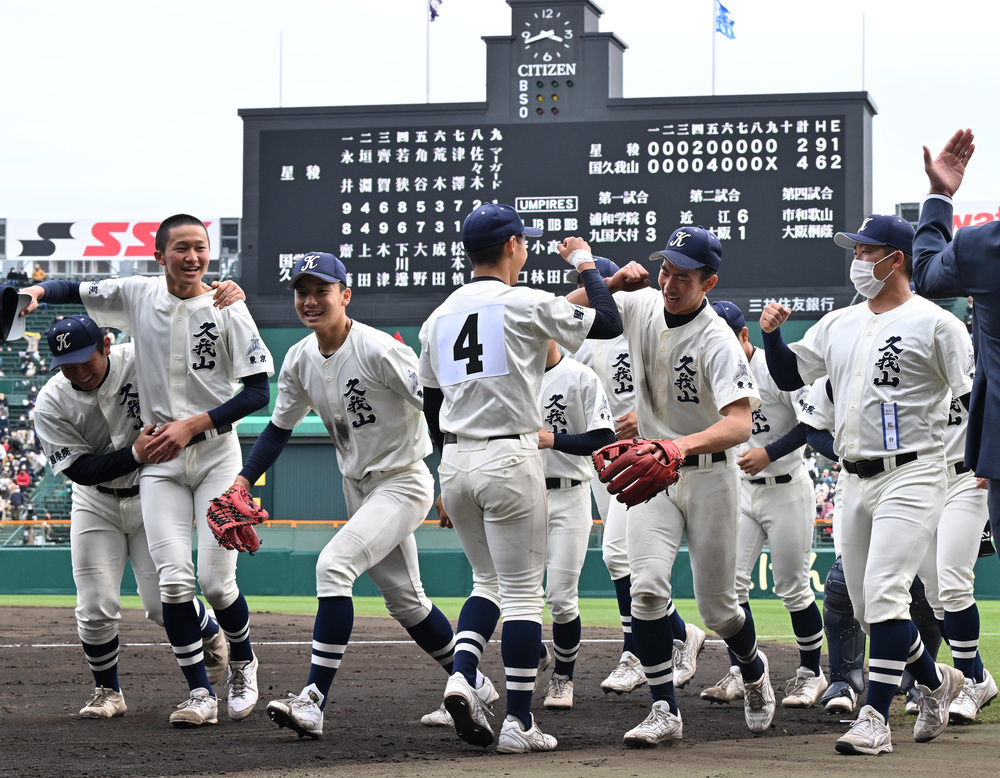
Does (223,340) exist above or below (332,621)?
above

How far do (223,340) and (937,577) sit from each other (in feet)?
11.4

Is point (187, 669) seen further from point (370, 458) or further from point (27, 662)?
point (27, 662)

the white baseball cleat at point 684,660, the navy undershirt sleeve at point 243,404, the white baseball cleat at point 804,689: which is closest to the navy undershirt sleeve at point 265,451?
the navy undershirt sleeve at point 243,404

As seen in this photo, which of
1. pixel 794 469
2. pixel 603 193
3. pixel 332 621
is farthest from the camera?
pixel 603 193

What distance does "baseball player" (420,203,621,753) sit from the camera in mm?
4676

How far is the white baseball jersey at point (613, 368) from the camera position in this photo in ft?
24.6

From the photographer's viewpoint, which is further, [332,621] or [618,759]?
[332,621]

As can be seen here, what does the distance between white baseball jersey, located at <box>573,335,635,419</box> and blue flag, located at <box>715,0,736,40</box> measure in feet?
53.4

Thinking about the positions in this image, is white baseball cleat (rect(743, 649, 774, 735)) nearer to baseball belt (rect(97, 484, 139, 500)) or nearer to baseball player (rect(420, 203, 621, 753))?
baseball player (rect(420, 203, 621, 753))

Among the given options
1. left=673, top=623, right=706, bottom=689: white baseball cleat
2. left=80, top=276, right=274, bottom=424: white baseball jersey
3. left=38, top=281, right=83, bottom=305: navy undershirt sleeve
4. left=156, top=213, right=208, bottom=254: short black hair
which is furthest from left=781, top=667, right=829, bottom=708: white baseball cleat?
left=38, top=281, right=83, bottom=305: navy undershirt sleeve

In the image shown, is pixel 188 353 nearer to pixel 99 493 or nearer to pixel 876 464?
pixel 99 493

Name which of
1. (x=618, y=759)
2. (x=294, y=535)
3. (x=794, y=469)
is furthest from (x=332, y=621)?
(x=294, y=535)

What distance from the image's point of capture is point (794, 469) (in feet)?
21.7

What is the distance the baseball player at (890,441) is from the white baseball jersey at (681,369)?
438 mm
